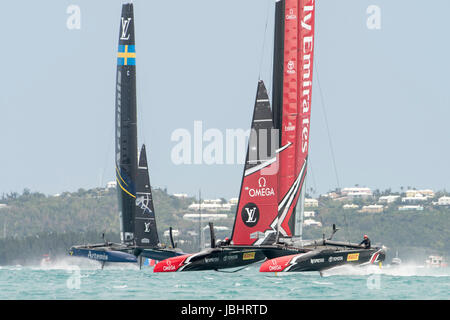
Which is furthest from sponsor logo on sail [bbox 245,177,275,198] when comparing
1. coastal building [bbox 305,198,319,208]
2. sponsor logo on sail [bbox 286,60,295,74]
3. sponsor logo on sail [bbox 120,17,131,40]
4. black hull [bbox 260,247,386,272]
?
coastal building [bbox 305,198,319,208]

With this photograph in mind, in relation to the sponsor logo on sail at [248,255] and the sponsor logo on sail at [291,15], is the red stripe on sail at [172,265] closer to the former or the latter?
the sponsor logo on sail at [248,255]

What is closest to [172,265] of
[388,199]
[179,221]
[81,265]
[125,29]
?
[125,29]

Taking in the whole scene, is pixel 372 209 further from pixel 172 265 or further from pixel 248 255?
pixel 172 265

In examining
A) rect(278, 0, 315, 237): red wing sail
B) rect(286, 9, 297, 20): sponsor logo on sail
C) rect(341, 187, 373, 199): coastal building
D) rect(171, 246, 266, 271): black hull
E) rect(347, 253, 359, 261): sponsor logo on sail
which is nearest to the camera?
rect(171, 246, 266, 271): black hull

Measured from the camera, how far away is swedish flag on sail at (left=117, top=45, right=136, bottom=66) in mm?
42781

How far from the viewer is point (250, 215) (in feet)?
101

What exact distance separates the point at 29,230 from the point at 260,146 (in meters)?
119

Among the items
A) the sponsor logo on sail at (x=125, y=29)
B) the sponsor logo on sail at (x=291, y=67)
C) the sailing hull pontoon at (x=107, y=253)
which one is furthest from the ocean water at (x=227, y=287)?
the sponsor logo on sail at (x=125, y=29)

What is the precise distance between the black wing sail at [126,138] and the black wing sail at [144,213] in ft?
8.09

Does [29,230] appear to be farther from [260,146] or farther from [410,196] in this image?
[260,146]

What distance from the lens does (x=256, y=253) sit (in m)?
31.0

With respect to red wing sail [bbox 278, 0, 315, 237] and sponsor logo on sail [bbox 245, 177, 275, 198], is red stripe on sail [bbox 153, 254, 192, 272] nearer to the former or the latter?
sponsor logo on sail [bbox 245, 177, 275, 198]

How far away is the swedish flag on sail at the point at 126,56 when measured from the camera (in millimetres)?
42781

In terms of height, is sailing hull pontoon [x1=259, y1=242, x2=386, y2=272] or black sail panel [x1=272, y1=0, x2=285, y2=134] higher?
black sail panel [x1=272, y1=0, x2=285, y2=134]
